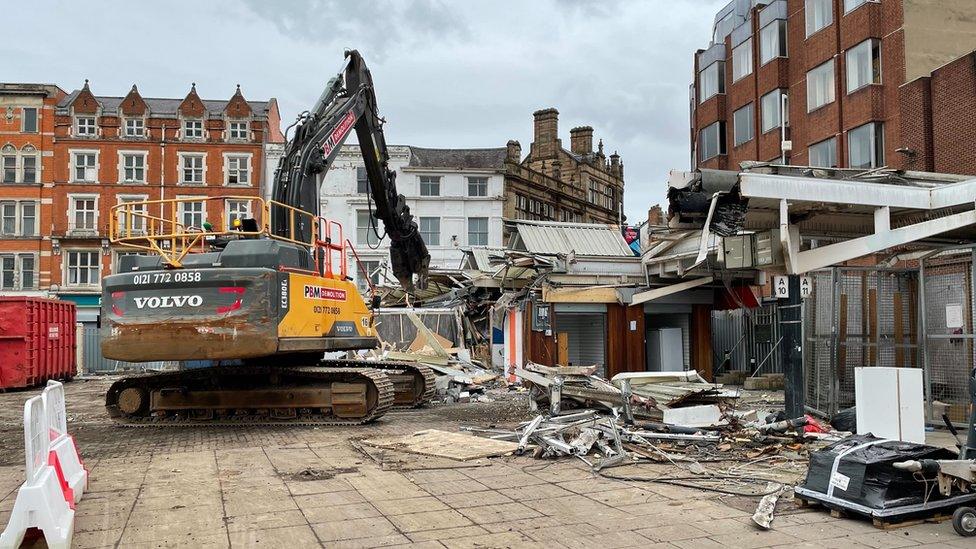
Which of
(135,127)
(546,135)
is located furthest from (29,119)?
(546,135)

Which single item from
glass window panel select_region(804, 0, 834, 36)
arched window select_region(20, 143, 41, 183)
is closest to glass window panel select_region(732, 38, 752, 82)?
glass window panel select_region(804, 0, 834, 36)

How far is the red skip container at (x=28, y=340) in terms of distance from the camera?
78.8 ft

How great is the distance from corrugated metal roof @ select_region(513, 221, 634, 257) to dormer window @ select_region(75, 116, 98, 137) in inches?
1370

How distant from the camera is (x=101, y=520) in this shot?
712 centimetres

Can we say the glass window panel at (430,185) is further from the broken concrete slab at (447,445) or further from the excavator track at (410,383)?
the broken concrete slab at (447,445)

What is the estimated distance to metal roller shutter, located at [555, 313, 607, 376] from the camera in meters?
22.5

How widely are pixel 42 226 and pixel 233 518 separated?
47266 mm

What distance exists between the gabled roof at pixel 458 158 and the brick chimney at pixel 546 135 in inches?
324

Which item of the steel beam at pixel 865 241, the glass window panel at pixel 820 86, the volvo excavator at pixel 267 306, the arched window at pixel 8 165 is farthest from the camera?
the arched window at pixel 8 165

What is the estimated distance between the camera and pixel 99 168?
48.6 meters

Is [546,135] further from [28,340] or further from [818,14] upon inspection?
[28,340]

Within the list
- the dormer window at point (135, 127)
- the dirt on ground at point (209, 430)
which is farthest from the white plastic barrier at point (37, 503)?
the dormer window at point (135, 127)

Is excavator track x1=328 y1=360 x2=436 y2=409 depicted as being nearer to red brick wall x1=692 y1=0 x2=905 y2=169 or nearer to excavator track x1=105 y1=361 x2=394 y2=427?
excavator track x1=105 y1=361 x2=394 y2=427

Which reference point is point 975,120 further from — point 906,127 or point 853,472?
point 853,472
